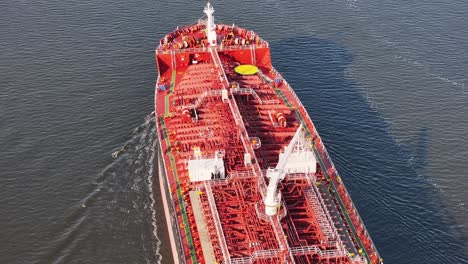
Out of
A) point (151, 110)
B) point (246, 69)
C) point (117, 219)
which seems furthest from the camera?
point (151, 110)

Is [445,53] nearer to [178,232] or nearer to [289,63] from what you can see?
[289,63]

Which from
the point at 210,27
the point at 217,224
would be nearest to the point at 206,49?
the point at 210,27

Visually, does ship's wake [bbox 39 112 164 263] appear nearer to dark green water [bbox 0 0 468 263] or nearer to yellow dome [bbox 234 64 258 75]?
dark green water [bbox 0 0 468 263]

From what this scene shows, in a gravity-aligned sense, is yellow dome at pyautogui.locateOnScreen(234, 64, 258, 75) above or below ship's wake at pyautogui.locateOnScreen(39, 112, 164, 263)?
above

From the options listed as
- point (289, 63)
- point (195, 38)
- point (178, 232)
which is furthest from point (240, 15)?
point (178, 232)

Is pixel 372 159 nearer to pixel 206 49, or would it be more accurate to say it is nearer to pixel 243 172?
pixel 243 172

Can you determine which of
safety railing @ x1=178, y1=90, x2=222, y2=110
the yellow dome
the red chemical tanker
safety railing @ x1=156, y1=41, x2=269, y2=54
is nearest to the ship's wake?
the red chemical tanker
